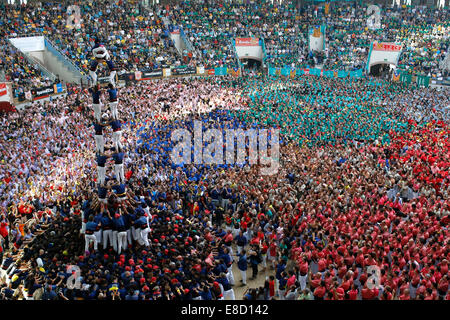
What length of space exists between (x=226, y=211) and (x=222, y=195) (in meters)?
0.71

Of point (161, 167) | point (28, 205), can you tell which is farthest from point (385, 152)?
point (28, 205)

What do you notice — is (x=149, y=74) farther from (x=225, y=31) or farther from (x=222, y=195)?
(x=222, y=195)

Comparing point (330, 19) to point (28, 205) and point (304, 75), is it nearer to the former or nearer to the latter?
point (304, 75)

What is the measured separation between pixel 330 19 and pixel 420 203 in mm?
47584

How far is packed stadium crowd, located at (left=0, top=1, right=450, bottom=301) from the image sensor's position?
1152cm

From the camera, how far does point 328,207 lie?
599 inches

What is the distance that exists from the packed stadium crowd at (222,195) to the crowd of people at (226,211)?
69mm

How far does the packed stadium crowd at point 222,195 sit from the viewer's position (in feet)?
37.8

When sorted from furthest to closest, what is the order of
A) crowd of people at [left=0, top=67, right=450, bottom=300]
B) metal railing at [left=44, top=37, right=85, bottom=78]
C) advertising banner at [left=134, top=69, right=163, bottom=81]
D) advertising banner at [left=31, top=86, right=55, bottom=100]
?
1. advertising banner at [left=134, top=69, right=163, bottom=81]
2. metal railing at [left=44, top=37, right=85, bottom=78]
3. advertising banner at [left=31, top=86, right=55, bottom=100]
4. crowd of people at [left=0, top=67, right=450, bottom=300]

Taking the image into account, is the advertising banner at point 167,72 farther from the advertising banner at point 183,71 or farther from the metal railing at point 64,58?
the metal railing at point 64,58

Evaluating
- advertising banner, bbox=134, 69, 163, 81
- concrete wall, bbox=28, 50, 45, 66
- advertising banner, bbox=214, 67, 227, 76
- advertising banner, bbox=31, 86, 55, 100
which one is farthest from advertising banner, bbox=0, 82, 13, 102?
advertising banner, bbox=214, 67, 227, 76

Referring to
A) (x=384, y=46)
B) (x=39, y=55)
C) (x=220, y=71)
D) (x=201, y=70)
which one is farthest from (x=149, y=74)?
(x=384, y=46)

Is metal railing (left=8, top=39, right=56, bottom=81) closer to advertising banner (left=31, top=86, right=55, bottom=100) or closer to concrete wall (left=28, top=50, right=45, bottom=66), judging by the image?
concrete wall (left=28, top=50, right=45, bottom=66)

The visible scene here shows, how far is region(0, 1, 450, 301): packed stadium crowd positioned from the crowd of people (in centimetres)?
7
